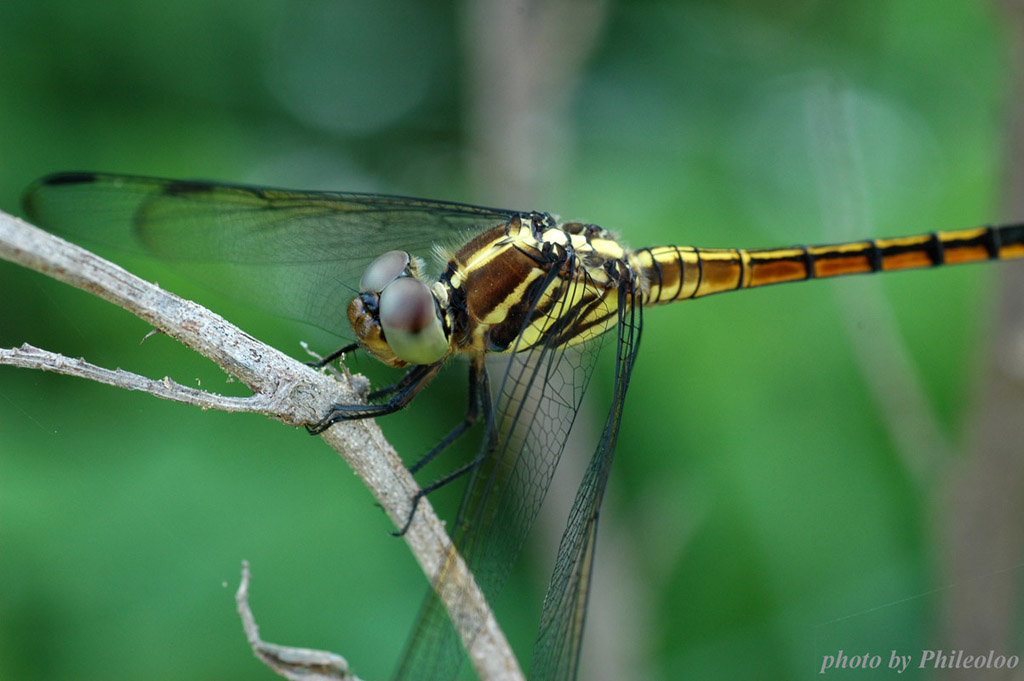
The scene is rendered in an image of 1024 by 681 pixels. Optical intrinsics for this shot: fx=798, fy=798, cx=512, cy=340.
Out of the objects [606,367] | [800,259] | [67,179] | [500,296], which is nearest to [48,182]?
[67,179]

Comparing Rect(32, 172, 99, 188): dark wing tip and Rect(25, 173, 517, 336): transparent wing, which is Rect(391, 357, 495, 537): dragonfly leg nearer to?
Rect(25, 173, 517, 336): transparent wing

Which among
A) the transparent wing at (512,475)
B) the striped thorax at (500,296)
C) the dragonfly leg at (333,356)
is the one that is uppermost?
the striped thorax at (500,296)

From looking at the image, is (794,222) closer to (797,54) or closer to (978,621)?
(797,54)

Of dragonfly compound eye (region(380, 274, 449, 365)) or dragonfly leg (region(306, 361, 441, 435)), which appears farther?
dragonfly compound eye (region(380, 274, 449, 365))

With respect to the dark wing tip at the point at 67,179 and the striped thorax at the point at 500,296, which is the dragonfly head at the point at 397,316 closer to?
the striped thorax at the point at 500,296

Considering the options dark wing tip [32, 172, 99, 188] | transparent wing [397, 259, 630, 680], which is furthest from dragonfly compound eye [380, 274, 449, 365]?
dark wing tip [32, 172, 99, 188]

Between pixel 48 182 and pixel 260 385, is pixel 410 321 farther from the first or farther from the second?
pixel 48 182

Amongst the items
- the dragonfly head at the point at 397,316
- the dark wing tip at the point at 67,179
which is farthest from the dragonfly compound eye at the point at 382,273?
the dark wing tip at the point at 67,179
